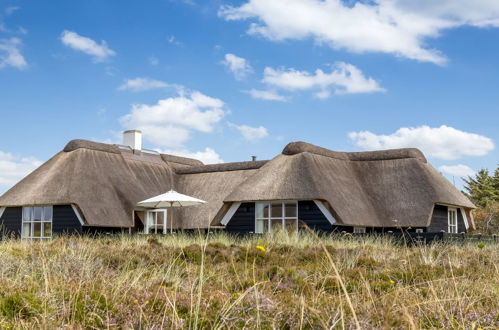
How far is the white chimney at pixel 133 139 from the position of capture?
31.0 meters

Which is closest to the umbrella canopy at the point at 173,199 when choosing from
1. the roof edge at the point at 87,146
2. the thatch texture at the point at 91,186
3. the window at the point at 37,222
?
the thatch texture at the point at 91,186

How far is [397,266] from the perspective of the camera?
10.3 m

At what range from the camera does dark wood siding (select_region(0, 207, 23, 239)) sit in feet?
85.7

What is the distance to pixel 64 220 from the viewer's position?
2486 centimetres

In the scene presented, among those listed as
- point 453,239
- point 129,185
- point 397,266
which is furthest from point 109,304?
point 129,185

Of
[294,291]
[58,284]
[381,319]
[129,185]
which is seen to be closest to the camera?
[381,319]

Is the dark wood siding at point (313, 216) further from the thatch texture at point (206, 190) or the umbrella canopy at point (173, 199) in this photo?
the thatch texture at point (206, 190)

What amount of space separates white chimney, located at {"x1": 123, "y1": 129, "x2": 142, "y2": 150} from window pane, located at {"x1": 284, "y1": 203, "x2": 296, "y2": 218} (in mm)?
10587

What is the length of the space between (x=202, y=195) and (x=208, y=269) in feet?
62.2

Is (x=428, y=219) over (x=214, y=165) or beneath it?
beneath

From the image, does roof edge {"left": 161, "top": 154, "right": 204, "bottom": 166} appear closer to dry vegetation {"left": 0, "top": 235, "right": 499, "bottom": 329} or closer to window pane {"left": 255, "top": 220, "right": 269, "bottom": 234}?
window pane {"left": 255, "top": 220, "right": 269, "bottom": 234}

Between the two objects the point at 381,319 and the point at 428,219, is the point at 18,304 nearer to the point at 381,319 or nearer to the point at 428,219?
the point at 381,319

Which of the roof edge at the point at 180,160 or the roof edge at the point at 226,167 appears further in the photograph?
the roof edge at the point at 180,160

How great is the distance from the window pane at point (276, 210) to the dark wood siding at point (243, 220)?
2.70ft
